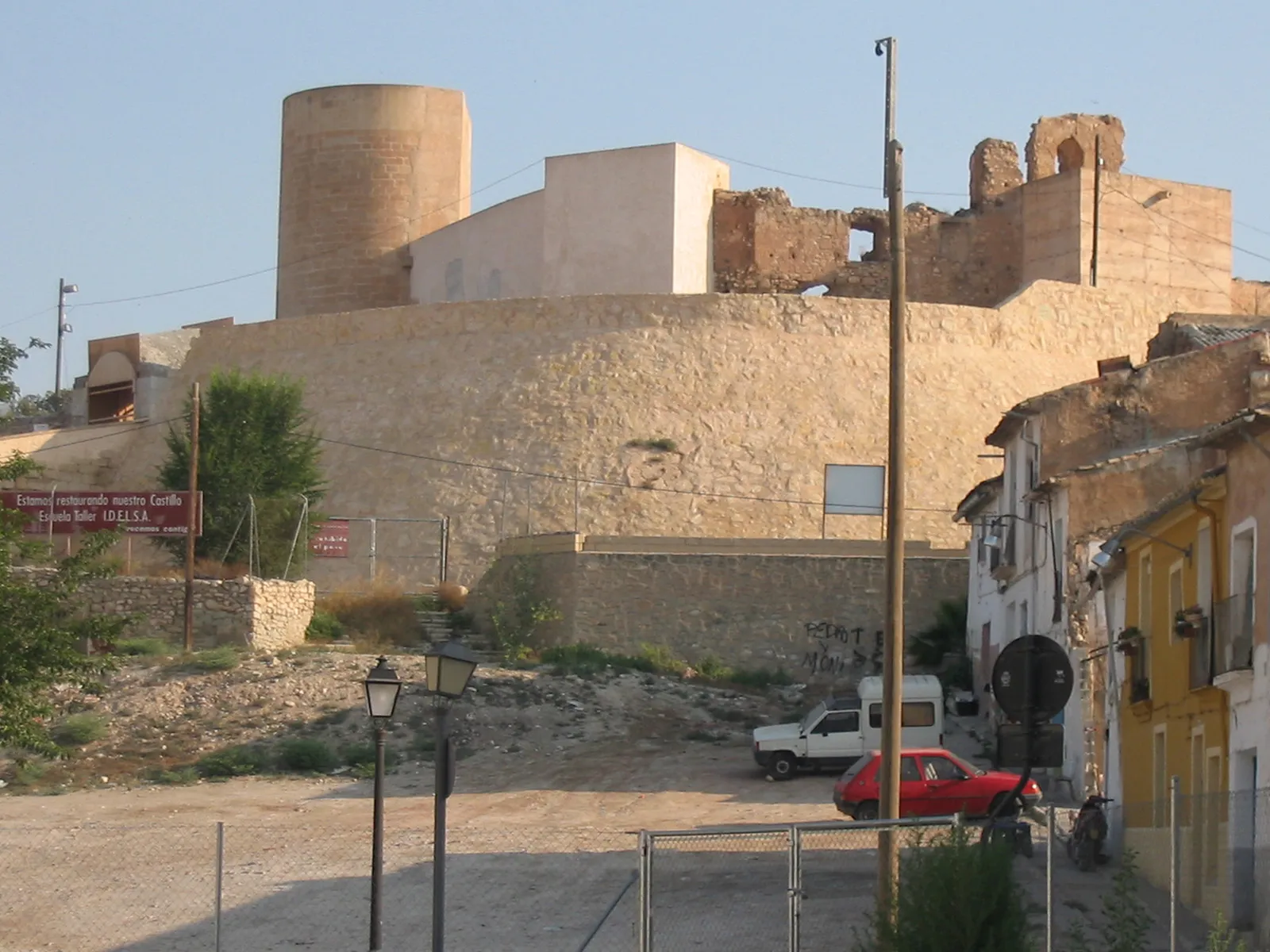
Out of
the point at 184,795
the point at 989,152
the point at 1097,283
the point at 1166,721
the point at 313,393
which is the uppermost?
the point at 989,152

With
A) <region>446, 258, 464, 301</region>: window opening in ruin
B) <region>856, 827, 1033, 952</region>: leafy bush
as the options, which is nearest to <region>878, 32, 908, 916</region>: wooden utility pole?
<region>856, 827, 1033, 952</region>: leafy bush

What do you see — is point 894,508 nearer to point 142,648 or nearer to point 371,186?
point 142,648

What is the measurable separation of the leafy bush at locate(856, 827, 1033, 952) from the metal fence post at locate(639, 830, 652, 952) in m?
2.28

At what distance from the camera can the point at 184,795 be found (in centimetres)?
2444

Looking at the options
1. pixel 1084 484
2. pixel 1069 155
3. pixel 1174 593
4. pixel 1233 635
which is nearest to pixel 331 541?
pixel 1084 484

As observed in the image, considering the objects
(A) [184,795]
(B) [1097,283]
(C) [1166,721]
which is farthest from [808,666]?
(B) [1097,283]

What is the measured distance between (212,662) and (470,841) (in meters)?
10.0

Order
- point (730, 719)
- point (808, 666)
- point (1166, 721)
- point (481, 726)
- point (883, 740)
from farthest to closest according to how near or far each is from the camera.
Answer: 1. point (808, 666)
2. point (730, 719)
3. point (481, 726)
4. point (1166, 721)
5. point (883, 740)

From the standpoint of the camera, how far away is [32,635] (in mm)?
17484

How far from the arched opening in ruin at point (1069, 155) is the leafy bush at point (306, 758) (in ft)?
113

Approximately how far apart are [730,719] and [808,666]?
3.89 metres

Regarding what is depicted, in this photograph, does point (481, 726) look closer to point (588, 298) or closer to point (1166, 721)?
point (1166, 721)

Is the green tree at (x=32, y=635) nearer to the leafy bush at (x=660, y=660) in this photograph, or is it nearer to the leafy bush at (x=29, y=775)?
the leafy bush at (x=29, y=775)

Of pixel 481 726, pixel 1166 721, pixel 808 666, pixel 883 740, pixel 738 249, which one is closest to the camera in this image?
pixel 883 740
